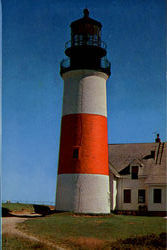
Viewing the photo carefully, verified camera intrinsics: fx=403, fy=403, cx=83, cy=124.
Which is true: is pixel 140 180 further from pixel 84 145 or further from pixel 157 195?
pixel 84 145

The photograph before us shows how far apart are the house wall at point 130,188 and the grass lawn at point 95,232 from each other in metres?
10.7

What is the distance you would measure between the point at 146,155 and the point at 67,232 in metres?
18.5

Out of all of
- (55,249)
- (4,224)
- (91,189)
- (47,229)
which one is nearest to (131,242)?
(55,249)

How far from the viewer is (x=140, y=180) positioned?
3541 cm

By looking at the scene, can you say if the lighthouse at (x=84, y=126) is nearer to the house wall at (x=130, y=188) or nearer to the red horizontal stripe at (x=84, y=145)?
the red horizontal stripe at (x=84, y=145)

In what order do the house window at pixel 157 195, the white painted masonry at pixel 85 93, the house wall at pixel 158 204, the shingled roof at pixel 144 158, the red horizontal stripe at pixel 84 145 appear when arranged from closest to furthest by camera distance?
the red horizontal stripe at pixel 84 145
the white painted masonry at pixel 85 93
the house wall at pixel 158 204
the house window at pixel 157 195
the shingled roof at pixel 144 158

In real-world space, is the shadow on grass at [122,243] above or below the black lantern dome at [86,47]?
below

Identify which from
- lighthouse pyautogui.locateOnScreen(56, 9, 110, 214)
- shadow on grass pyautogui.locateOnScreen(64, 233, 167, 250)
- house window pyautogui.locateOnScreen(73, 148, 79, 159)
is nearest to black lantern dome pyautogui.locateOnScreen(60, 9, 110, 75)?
lighthouse pyautogui.locateOnScreen(56, 9, 110, 214)

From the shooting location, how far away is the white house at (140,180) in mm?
33188

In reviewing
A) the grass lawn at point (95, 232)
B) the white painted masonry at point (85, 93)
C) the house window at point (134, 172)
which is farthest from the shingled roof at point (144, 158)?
the grass lawn at point (95, 232)

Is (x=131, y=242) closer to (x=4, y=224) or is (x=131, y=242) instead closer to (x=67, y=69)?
(x=4, y=224)

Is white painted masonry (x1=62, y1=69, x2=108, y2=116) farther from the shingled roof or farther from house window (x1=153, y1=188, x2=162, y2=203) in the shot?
house window (x1=153, y1=188, x2=162, y2=203)

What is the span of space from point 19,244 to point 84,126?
12.5 meters

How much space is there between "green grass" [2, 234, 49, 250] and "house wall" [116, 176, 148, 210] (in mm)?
17726
